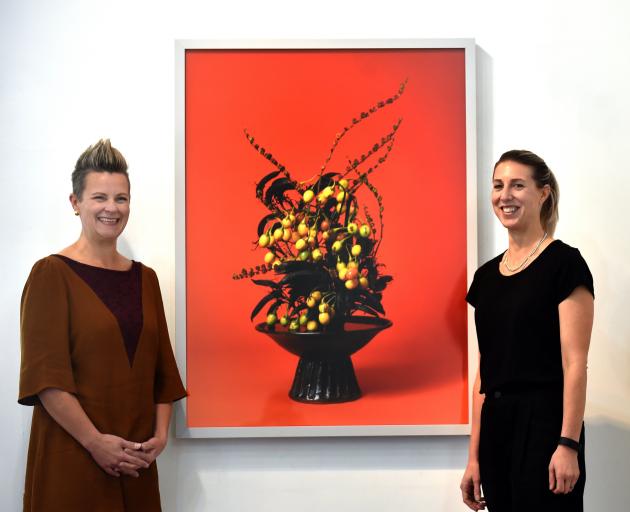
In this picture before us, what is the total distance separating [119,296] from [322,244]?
590 millimetres

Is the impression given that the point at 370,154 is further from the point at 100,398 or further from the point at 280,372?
the point at 100,398

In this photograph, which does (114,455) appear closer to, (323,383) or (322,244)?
(323,383)

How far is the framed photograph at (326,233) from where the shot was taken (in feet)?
5.70

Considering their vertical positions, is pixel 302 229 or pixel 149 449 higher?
pixel 302 229

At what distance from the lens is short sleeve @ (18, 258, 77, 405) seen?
4.45 ft

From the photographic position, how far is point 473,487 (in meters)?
1.50

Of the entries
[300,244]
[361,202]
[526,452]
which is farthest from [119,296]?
[526,452]

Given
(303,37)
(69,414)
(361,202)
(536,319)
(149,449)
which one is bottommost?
(149,449)

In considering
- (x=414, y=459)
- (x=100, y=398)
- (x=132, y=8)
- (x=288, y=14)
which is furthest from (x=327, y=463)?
(x=132, y=8)

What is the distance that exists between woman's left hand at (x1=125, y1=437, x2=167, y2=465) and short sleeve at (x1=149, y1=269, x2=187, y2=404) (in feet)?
0.34

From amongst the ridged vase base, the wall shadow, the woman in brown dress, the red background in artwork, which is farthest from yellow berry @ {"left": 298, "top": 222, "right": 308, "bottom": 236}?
the wall shadow

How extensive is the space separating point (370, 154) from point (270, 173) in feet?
0.99

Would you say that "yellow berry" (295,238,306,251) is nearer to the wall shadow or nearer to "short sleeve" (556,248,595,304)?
"short sleeve" (556,248,595,304)

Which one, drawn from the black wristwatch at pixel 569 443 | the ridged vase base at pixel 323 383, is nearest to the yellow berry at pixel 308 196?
the ridged vase base at pixel 323 383
